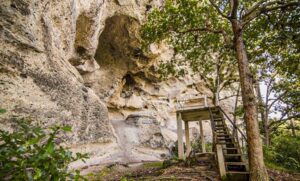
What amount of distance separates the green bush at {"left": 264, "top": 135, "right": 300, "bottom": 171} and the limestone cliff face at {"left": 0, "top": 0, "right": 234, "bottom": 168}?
735 centimetres

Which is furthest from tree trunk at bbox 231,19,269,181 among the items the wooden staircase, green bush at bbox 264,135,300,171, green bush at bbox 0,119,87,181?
green bush at bbox 264,135,300,171

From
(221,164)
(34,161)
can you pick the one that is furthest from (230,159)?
(34,161)

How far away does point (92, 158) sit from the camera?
1048cm

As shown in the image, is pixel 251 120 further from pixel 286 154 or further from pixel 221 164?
pixel 286 154

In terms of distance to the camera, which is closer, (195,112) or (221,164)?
(221,164)

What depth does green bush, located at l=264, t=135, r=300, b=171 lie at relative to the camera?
1120 cm

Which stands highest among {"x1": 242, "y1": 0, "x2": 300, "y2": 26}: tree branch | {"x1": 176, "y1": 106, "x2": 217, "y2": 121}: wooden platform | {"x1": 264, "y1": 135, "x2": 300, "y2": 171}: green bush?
{"x1": 242, "y1": 0, "x2": 300, "y2": 26}: tree branch

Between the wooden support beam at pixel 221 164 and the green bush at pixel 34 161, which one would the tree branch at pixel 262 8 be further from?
the green bush at pixel 34 161

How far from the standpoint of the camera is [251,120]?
20.6 feet

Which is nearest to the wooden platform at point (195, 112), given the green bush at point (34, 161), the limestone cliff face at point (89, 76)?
the limestone cliff face at point (89, 76)

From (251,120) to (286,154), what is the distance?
8977mm

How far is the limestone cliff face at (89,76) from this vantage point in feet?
19.4

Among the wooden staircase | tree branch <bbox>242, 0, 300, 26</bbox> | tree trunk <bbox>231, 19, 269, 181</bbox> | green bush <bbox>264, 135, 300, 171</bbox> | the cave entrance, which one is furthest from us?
the cave entrance

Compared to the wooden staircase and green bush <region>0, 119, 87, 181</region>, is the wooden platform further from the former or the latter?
green bush <region>0, 119, 87, 181</region>
